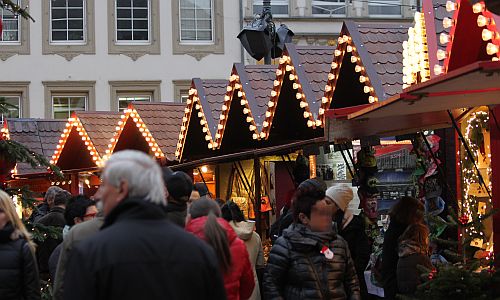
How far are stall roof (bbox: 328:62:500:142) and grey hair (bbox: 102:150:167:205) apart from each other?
259cm

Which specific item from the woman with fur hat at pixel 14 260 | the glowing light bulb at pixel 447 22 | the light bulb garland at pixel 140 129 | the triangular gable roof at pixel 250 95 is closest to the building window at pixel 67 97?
the light bulb garland at pixel 140 129

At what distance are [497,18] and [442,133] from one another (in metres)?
5.32

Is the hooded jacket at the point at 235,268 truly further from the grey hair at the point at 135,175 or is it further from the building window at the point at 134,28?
the building window at the point at 134,28

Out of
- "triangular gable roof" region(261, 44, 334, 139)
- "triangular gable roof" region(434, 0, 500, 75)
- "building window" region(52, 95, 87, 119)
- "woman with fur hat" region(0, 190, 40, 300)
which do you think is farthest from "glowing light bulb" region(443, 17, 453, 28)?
"building window" region(52, 95, 87, 119)

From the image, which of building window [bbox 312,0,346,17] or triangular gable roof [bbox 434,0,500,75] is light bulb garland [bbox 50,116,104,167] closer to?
triangular gable roof [bbox 434,0,500,75]

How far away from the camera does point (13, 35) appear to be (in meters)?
33.3

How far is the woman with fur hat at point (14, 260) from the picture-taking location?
6.97m

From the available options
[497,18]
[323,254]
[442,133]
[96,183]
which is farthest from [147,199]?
[96,183]

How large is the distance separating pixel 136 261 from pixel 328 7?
30.6 meters

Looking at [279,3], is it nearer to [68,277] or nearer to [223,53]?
[223,53]

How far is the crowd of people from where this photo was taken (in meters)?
3.98

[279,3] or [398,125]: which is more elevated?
[279,3]

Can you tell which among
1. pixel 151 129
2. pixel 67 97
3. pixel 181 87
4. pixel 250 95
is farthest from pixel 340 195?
pixel 67 97

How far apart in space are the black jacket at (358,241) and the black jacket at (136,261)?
6.41 m
